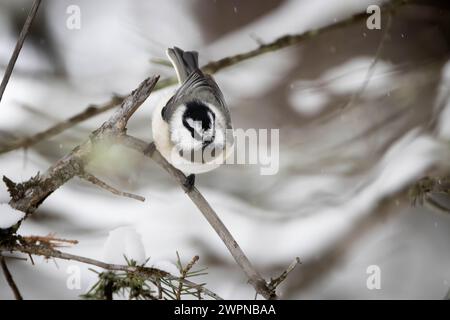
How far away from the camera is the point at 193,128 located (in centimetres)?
99

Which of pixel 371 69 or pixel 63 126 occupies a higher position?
pixel 371 69

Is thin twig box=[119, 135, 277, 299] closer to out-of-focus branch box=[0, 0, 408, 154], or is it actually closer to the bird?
the bird

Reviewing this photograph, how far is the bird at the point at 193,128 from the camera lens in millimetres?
992

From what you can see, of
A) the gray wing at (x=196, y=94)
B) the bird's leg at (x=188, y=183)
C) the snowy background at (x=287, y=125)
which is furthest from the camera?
the snowy background at (x=287, y=125)

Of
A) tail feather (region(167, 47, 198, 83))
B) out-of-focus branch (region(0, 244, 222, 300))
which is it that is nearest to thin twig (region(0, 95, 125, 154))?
tail feather (region(167, 47, 198, 83))

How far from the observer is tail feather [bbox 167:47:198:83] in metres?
1.20

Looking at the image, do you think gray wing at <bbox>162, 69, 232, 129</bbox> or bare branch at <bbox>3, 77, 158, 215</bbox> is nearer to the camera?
bare branch at <bbox>3, 77, 158, 215</bbox>

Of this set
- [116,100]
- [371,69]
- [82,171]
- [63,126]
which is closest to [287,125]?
[371,69]

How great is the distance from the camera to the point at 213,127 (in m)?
0.99

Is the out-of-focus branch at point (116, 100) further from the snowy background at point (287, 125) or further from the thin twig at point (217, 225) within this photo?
the thin twig at point (217, 225)

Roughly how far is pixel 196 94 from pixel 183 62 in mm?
183

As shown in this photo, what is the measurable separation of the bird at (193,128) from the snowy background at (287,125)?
0.90ft

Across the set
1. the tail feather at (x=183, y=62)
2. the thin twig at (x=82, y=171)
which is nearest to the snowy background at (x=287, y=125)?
the tail feather at (x=183, y=62)

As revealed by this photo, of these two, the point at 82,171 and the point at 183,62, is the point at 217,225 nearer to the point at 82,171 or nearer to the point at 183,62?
the point at 82,171
